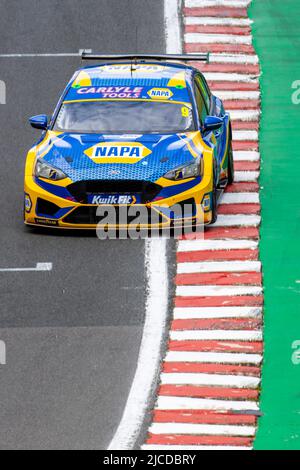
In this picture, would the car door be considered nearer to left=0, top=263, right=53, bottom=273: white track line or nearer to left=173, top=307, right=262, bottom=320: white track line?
left=0, top=263, right=53, bottom=273: white track line

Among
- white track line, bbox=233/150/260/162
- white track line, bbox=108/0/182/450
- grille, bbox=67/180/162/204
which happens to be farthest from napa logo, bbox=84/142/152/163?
white track line, bbox=233/150/260/162

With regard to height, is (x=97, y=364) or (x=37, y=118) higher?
(x=37, y=118)

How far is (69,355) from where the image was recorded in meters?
12.5

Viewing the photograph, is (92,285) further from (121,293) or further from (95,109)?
(95,109)

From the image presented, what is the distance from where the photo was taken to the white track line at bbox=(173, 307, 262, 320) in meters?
13.3

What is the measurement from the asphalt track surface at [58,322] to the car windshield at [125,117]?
115 cm

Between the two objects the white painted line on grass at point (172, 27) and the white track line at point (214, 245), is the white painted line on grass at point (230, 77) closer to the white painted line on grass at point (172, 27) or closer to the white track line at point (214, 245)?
the white painted line on grass at point (172, 27)

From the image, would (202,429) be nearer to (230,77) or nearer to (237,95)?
(237,95)

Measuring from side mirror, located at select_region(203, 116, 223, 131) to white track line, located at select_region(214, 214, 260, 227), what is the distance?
92cm

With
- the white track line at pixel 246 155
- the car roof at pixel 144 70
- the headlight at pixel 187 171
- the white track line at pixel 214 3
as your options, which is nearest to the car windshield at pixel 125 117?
the car roof at pixel 144 70

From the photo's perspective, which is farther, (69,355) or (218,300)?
(218,300)
